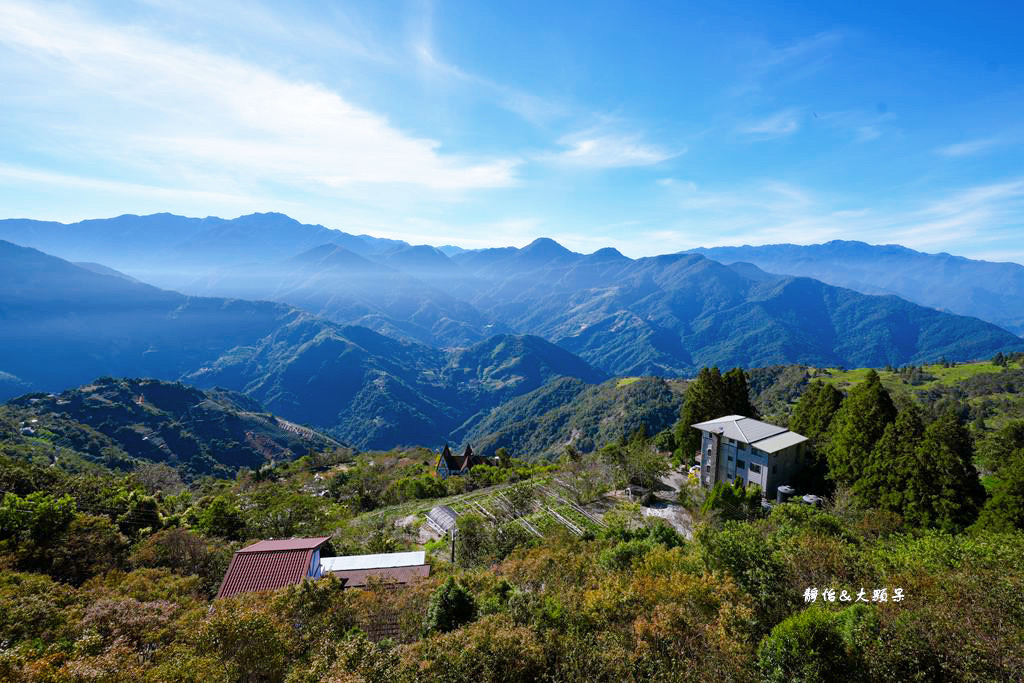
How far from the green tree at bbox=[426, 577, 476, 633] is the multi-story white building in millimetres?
28690

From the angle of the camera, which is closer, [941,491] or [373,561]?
A: [941,491]

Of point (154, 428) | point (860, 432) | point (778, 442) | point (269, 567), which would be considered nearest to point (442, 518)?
point (269, 567)

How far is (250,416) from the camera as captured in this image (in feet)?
470

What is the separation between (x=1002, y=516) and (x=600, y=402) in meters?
133

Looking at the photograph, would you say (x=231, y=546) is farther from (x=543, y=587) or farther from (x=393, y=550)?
(x=543, y=587)

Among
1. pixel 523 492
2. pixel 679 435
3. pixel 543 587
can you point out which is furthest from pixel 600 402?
pixel 543 587

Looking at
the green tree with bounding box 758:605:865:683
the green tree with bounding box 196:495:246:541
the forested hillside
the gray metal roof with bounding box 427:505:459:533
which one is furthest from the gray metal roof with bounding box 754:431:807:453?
the green tree with bounding box 196:495:246:541

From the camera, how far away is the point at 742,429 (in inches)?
1481

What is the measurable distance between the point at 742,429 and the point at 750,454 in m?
2.54

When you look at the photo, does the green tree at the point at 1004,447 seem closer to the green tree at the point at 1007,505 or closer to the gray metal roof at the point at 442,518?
the green tree at the point at 1007,505

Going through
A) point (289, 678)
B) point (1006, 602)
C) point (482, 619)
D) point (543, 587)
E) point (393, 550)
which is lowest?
point (393, 550)

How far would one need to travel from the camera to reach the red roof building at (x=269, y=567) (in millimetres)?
21281

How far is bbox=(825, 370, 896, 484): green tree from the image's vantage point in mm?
31469

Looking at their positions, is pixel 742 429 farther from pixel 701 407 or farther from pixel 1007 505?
pixel 1007 505
